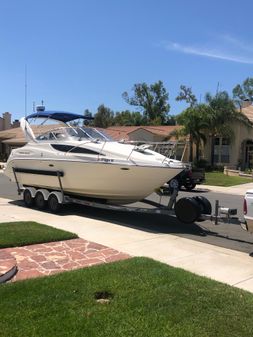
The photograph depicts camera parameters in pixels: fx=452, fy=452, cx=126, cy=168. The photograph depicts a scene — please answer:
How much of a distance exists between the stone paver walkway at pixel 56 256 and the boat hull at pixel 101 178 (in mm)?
2626

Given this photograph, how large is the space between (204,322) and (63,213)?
826 centimetres

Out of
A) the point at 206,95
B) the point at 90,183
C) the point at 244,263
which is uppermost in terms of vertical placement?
the point at 206,95

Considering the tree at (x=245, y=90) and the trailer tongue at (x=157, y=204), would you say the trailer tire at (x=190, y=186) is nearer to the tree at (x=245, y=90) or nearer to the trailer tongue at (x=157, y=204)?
the trailer tongue at (x=157, y=204)

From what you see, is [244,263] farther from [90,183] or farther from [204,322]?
[90,183]

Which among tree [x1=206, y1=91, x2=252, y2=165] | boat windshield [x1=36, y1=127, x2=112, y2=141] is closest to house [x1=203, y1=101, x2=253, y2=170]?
tree [x1=206, y1=91, x2=252, y2=165]

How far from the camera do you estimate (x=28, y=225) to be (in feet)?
33.5

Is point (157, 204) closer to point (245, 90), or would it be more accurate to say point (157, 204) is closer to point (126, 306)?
point (126, 306)

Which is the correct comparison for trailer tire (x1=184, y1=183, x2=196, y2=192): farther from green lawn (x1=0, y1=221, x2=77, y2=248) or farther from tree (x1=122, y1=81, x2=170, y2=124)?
tree (x1=122, y1=81, x2=170, y2=124)

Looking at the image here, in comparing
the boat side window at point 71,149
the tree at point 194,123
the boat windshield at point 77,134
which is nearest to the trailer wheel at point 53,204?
the boat side window at point 71,149

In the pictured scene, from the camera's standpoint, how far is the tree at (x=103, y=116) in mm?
79044

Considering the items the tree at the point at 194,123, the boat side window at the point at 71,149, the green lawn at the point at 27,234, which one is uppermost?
the tree at the point at 194,123

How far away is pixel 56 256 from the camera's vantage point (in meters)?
7.71

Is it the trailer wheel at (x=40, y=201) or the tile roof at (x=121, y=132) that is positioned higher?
the tile roof at (x=121, y=132)

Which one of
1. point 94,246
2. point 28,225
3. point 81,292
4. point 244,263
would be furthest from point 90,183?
point 81,292
